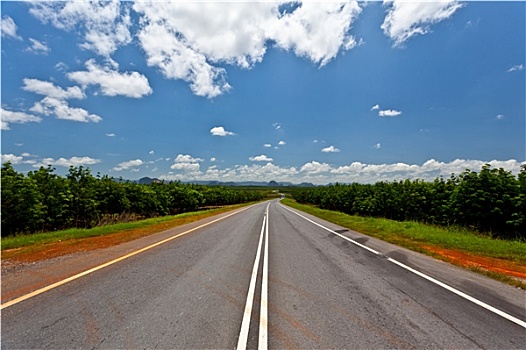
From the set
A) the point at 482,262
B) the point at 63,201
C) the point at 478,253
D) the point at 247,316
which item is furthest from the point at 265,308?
the point at 63,201

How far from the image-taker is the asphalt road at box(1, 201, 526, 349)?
329cm

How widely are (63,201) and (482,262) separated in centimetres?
2399

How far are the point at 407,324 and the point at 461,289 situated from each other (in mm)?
2615

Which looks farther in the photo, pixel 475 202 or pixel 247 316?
pixel 475 202

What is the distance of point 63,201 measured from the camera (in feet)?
59.2

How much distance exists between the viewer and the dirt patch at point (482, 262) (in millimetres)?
6844

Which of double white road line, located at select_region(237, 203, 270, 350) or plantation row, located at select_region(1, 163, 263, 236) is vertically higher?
plantation row, located at select_region(1, 163, 263, 236)

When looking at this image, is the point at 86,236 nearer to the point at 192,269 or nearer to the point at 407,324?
the point at 192,269

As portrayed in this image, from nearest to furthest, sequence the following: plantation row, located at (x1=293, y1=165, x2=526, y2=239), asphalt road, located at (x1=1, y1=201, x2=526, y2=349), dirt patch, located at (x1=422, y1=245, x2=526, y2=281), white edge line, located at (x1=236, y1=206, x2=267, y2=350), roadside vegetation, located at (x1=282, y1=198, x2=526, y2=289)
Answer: white edge line, located at (x1=236, y1=206, x2=267, y2=350)
asphalt road, located at (x1=1, y1=201, x2=526, y2=349)
roadside vegetation, located at (x1=282, y1=198, x2=526, y2=289)
dirt patch, located at (x1=422, y1=245, x2=526, y2=281)
plantation row, located at (x1=293, y1=165, x2=526, y2=239)

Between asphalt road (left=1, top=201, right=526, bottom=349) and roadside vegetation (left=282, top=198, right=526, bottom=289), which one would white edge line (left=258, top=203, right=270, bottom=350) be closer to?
asphalt road (left=1, top=201, right=526, bottom=349)

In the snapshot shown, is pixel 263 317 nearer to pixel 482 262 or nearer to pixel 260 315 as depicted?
pixel 260 315

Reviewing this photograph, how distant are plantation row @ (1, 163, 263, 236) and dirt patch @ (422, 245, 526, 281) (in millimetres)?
20507

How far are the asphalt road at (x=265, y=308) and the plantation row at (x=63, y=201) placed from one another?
11.1 m

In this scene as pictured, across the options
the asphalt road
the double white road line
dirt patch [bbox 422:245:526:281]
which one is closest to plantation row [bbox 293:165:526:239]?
dirt patch [bbox 422:245:526:281]
